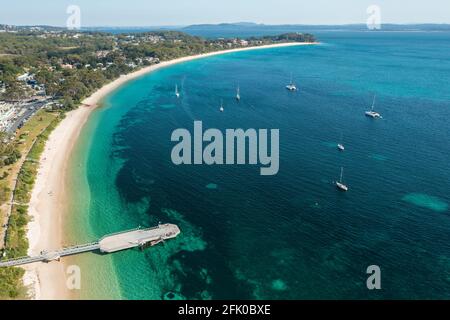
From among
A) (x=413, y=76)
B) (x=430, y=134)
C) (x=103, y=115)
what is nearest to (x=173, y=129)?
(x=103, y=115)

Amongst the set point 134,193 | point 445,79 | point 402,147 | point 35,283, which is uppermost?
point 445,79

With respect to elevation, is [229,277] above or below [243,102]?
below

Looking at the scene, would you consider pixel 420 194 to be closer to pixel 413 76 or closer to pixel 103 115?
pixel 103 115

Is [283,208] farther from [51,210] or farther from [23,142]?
[23,142]

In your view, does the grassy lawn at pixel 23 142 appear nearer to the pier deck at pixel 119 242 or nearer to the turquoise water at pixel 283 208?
the turquoise water at pixel 283 208

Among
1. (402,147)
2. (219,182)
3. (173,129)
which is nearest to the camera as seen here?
(219,182)

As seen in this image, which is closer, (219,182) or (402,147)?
(219,182)

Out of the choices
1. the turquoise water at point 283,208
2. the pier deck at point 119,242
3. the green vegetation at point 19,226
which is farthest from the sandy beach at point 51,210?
the turquoise water at point 283,208
